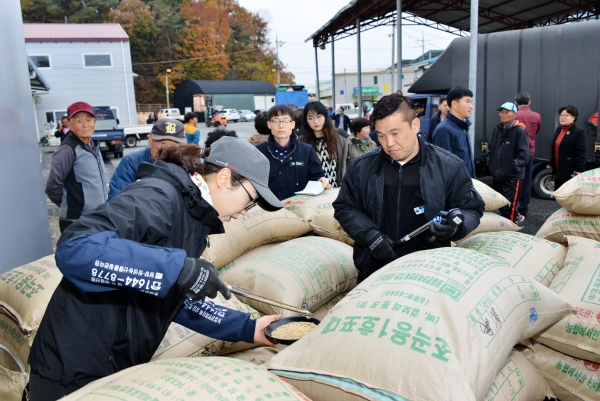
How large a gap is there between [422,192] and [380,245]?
304 millimetres

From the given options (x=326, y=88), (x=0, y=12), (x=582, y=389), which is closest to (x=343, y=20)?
(x=0, y=12)

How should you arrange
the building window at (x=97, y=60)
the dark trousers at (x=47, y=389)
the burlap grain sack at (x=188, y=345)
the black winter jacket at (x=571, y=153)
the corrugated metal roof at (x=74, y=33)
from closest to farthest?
1. the dark trousers at (x=47, y=389)
2. the burlap grain sack at (x=188, y=345)
3. the black winter jacket at (x=571, y=153)
4. the corrugated metal roof at (x=74, y=33)
5. the building window at (x=97, y=60)

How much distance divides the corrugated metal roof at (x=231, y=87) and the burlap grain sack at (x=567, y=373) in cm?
3950

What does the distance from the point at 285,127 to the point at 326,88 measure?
177 feet

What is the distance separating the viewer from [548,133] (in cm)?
761

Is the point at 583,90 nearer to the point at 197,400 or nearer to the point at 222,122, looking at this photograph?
the point at 222,122

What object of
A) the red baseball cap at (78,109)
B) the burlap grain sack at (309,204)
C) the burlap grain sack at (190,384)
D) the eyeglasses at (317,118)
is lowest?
the burlap grain sack at (190,384)

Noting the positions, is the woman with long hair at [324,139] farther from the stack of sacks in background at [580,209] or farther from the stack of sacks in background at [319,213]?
the stack of sacks in background at [580,209]

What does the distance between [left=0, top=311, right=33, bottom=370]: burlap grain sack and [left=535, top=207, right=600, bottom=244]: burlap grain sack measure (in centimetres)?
271

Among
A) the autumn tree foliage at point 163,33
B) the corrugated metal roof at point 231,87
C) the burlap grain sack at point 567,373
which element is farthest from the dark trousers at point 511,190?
the autumn tree foliage at point 163,33

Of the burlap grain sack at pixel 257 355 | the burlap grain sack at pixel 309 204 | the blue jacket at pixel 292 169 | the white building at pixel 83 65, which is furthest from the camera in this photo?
the white building at pixel 83 65

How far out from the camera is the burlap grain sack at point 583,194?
2734mm

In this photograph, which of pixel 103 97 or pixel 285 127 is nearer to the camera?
pixel 285 127

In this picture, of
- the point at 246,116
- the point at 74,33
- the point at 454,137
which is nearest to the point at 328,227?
the point at 454,137
